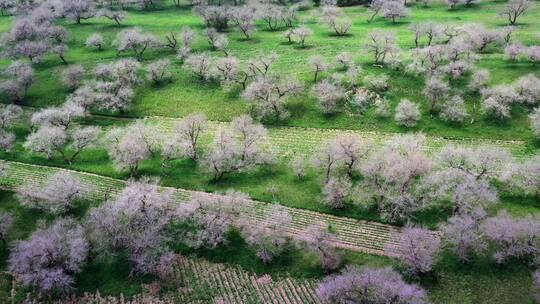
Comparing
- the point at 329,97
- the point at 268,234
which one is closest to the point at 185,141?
the point at 268,234

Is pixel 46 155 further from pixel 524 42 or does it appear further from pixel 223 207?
pixel 524 42

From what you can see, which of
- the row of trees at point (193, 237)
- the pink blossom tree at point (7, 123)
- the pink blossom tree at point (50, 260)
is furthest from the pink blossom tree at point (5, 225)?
the pink blossom tree at point (7, 123)

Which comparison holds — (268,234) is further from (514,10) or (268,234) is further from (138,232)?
(514,10)

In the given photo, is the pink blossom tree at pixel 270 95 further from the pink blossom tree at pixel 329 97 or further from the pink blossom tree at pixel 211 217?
the pink blossom tree at pixel 211 217

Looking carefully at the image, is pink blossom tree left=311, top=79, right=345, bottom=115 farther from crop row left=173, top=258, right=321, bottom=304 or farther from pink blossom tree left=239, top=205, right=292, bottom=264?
crop row left=173, top=258, right=321, bottom=304

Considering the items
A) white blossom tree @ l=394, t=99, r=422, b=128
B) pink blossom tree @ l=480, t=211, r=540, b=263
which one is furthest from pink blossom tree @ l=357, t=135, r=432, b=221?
white blossom tree @ l=394, t=99, r=422, b=128

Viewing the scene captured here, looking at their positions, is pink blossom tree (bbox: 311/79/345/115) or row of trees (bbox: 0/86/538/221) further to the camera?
pink blossom tree (bbox: 311/79/345/115)

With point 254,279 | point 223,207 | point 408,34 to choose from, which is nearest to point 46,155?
point 223,207
